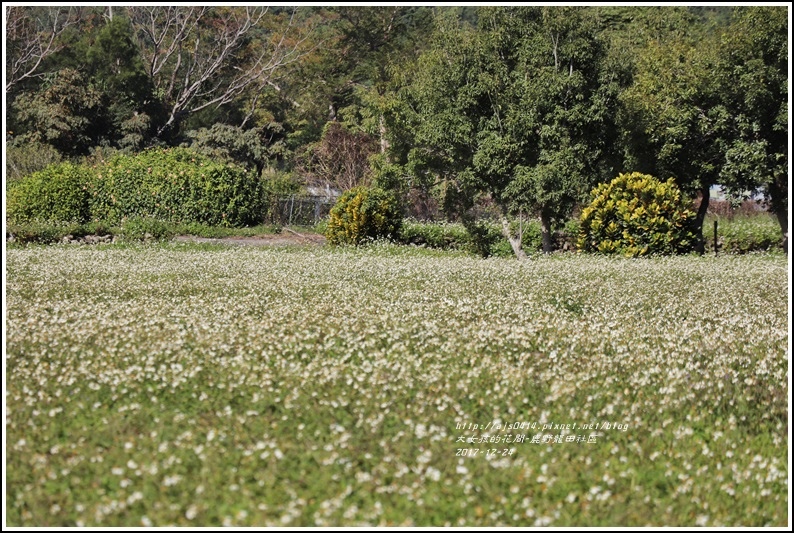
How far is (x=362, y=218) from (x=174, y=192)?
6652 millimetres

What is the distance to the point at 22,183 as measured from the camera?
28.4m

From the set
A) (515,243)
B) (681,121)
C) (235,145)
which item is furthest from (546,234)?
(235,145)

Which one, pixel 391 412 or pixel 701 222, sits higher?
pixel 701 222

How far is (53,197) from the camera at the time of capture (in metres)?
27.2

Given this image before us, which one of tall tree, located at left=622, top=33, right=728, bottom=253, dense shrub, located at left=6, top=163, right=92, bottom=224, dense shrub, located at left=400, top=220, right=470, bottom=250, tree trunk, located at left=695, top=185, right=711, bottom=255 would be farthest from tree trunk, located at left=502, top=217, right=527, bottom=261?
dense shrub, located at left=6, top=163, right=92, bottom=224

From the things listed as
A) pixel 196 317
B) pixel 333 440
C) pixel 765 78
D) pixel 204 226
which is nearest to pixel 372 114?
pixel 204 226

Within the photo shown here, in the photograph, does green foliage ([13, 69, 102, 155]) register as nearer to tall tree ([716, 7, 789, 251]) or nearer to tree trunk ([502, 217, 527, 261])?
tree trunk ([502, 217, 527, 261])

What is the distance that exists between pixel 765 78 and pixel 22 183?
23.1 metres

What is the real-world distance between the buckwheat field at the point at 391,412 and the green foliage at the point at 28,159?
27.5 meters

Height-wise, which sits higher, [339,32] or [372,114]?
[339,32]

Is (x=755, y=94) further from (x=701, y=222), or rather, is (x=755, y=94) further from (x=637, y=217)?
(x=701, y=222)

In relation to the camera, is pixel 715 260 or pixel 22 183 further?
pixel 22 183

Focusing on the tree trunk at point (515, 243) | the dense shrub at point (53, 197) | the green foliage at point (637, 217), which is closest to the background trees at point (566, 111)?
the tree trunk at point (515, 243)

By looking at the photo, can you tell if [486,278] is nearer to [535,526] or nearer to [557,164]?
[557,164]
